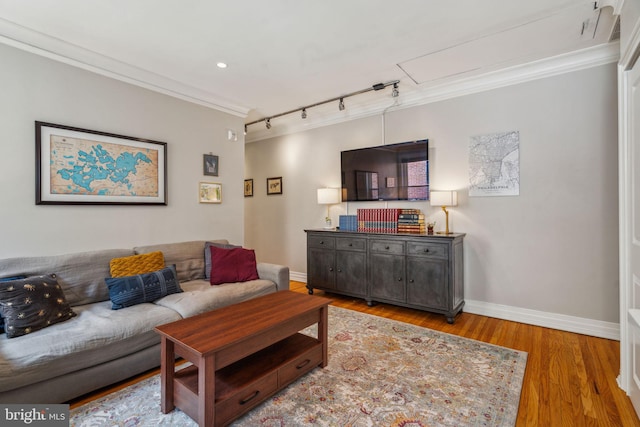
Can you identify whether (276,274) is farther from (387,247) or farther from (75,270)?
(75,270)

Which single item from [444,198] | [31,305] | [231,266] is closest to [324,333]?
[231,266]

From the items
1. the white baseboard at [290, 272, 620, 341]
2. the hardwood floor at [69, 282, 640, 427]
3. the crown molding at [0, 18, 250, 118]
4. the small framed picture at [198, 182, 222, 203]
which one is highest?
the crown molding at [0, 18, 250, 118]

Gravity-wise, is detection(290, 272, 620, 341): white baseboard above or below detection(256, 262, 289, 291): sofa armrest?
below

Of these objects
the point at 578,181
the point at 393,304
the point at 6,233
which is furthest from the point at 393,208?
the point at 6,233

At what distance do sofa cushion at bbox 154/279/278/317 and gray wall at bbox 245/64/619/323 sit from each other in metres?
2.10

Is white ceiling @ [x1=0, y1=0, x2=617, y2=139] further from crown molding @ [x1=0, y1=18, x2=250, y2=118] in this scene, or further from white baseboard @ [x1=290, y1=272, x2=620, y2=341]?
white baseboard @ [x1=290, y1=272, x2=620, y2=341]

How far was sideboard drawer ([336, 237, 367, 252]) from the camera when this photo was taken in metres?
3.78

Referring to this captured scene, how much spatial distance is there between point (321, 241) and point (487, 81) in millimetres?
2693

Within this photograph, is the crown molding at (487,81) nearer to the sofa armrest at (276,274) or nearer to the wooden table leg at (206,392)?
the sofa armrest at (276,274)

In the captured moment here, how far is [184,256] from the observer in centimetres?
329

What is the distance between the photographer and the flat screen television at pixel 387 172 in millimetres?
3738

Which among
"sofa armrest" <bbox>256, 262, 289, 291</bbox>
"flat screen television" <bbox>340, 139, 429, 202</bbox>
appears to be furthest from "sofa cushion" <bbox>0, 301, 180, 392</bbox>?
"flat screen television" <bbox>340, 139, 429, 202</bbox>

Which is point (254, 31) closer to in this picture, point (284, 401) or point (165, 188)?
point (165, 188)

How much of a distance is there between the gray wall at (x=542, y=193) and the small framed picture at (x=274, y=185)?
194cm
